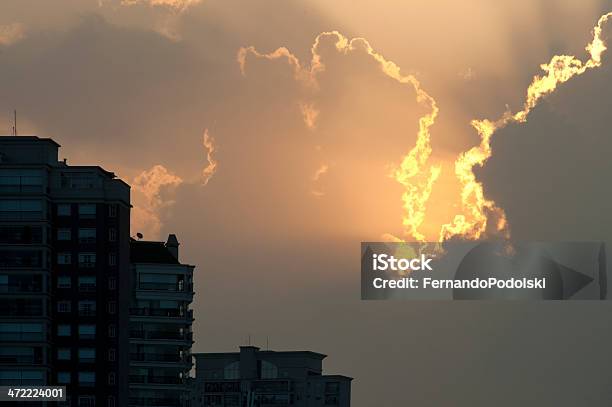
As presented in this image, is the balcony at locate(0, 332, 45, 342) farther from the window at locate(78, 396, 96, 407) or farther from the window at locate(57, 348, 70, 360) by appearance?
the window at locate(78, 396, 96, 407)

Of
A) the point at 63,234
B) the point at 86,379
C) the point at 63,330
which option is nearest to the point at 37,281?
the point at 63,234

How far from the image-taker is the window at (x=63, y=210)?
199m

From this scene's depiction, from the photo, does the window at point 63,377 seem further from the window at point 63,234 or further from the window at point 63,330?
the window at point 63,234

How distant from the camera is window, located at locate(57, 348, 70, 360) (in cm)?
19850

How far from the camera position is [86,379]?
199 meters

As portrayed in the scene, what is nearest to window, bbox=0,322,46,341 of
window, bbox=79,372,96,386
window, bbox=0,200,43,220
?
window, bbox=79,372,96,386

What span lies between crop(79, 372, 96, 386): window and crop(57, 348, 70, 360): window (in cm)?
240

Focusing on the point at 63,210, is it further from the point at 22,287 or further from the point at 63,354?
the point at 63,354

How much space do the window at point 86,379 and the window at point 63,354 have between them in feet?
7.88

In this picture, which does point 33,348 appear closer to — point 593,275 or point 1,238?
point 1,238

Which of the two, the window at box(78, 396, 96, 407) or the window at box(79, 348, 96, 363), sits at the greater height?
the window at box(79, 348, 96, 363)

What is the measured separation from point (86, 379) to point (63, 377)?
2.51 meters

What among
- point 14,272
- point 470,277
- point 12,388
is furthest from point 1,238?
point 470,277

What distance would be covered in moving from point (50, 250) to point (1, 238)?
6274 mm
